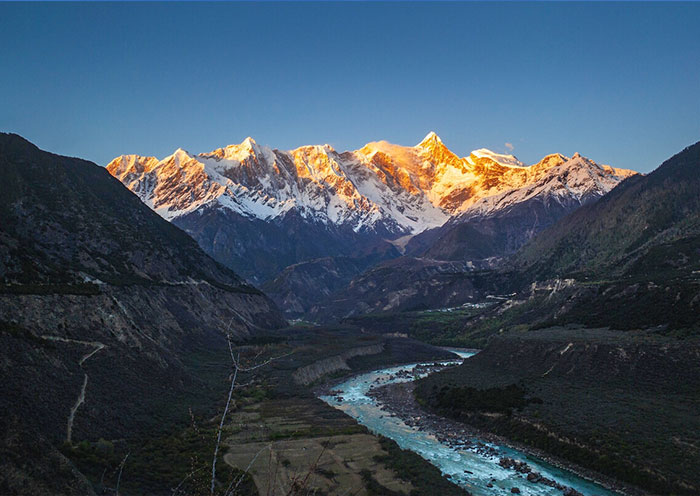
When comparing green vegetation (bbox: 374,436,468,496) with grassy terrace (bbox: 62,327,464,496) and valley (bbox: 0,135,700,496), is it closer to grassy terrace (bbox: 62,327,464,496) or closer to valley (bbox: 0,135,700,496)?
grassy terrace (bbox: 62,327,464,496)

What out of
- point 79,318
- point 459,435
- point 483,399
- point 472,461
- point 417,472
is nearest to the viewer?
point 417,472

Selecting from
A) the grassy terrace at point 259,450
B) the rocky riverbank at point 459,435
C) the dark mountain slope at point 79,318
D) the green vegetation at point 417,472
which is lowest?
the rocky riverbank at point 459,435

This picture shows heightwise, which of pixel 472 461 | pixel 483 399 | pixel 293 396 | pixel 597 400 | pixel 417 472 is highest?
pixel 597 400

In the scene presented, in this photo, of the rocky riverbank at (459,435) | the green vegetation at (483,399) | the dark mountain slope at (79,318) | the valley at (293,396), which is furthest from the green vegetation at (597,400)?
the dark mountain slope at (79,318)

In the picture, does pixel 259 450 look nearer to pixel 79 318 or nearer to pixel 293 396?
pixel 79 318

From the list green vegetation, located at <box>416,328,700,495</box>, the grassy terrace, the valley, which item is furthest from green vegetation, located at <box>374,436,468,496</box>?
green vegetation, located at <box>416,328,700,495</box>

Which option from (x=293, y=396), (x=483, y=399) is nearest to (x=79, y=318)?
(x=293, y=396)

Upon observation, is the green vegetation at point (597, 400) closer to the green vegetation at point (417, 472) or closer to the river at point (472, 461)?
the river at point (472, 461)
